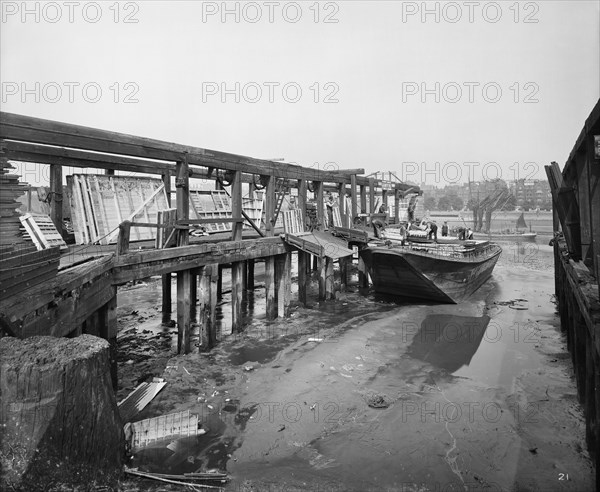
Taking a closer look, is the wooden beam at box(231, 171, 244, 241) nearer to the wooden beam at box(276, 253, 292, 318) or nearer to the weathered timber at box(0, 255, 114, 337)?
the wooden beam at box(276, 253, 292, 318)

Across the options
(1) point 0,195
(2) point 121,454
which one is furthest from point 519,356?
(1) point 0,195

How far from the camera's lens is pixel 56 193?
35.3ft

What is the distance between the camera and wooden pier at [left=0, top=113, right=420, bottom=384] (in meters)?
5.34

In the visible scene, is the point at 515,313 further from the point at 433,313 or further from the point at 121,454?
the point at 121,454

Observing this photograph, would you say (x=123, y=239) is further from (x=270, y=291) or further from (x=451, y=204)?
(x=451, y=204)

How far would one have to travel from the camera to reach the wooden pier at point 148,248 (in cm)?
534

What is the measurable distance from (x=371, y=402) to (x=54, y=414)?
566 cm

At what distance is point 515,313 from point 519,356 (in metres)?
5.69

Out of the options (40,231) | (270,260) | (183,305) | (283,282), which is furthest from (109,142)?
(283,282)

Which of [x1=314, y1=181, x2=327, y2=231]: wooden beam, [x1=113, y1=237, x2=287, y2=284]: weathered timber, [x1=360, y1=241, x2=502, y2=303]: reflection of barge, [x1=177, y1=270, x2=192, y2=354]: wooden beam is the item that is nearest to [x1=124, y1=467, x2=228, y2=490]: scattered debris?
[x1=113, y1=237, x2=287, y2=284]: weathered timber

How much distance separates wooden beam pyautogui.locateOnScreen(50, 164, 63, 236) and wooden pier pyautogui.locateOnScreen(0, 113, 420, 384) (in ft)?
0.08

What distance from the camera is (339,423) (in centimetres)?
675

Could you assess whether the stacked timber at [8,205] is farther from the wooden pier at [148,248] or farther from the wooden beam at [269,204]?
the wooden beam at [269,204]

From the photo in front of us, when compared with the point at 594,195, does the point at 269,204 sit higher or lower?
higher
